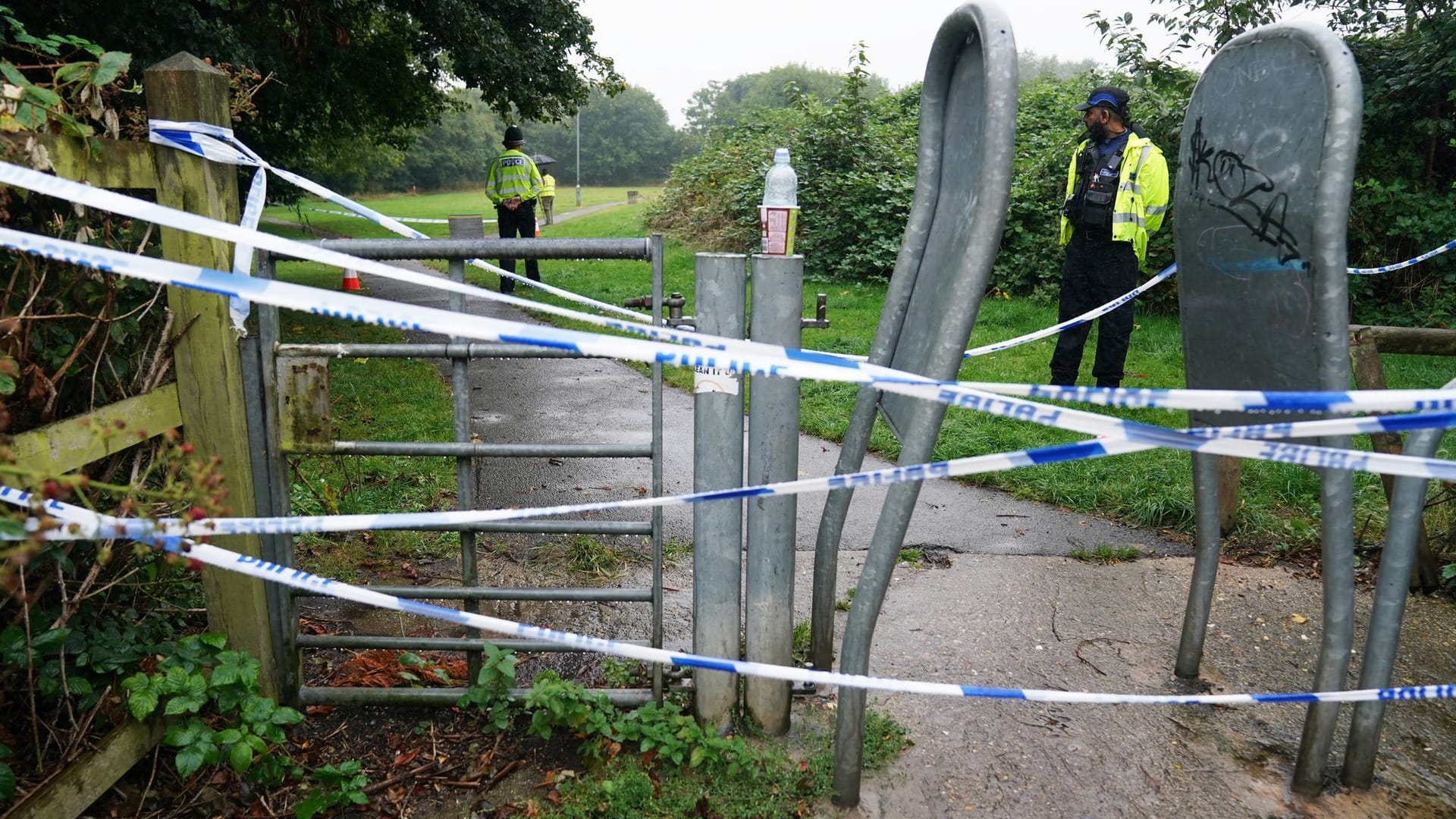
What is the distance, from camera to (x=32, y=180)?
1.90 metres

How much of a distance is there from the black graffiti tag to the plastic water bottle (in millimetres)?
1214

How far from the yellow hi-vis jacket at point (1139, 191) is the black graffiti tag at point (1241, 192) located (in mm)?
4339

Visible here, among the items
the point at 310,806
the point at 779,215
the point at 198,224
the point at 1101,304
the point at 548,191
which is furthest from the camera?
the point at 548,191

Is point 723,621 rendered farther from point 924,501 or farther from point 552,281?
point 552,281

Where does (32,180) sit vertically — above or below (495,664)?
above

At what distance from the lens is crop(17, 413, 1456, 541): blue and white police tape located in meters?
1.91

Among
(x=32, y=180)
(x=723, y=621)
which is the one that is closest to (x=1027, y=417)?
(x=723, y=621)

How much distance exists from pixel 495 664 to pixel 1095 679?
6.61 feet

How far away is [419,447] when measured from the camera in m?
2.79

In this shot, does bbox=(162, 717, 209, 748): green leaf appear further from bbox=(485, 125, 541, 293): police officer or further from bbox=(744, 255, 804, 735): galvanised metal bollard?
bbox=(485, 125, 541, 293): police officer

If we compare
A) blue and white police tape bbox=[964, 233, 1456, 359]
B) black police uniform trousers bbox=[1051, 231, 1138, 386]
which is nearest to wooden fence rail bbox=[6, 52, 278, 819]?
blue and white police tape bbox=[964, 233, 1456, 359]

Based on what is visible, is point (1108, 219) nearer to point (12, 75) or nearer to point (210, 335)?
point (210, 335)

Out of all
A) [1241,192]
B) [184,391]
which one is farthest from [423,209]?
[1241,192]

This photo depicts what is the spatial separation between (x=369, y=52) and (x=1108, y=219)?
879cm
